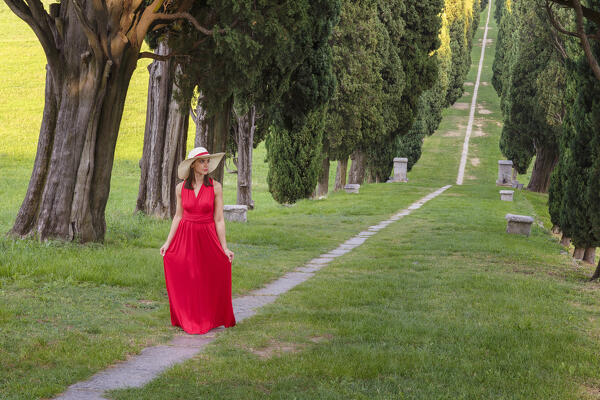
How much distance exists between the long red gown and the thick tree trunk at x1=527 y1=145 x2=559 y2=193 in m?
28.0

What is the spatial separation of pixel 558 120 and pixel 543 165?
587 cm

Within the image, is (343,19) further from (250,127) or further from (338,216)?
(338,216)

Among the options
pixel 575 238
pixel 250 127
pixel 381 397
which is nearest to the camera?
pixel 381 397

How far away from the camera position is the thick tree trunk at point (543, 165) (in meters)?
32.8

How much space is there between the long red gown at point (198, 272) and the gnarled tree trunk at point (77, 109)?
4084mm

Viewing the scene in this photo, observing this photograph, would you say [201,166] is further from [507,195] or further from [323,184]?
[507,195]

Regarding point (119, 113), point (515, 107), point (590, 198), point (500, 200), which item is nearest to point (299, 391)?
point (119, 113)

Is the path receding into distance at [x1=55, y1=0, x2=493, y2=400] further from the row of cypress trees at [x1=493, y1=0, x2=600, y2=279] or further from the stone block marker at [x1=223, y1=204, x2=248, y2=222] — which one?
the stone block marker at [x1=223, y1=204, x2=248, y2=222]

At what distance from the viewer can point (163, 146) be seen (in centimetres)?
1439

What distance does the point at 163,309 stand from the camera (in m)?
7.53

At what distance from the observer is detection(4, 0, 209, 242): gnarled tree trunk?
10.3 m

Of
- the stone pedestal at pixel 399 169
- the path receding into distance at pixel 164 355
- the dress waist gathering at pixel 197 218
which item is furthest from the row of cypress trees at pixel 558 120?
the dress waist gathering at pixel 197 218

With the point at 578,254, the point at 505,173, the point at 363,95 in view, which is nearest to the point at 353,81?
the point at 363,95

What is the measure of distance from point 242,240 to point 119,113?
391 centimetres
